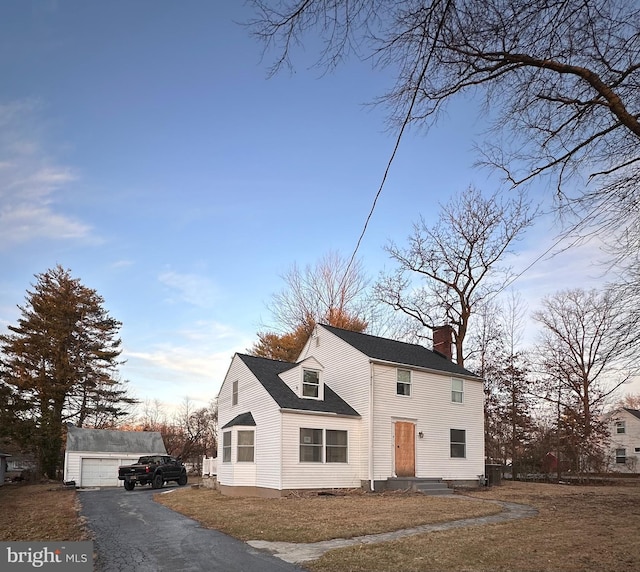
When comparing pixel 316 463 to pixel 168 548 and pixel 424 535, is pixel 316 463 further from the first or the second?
pixel 168 548

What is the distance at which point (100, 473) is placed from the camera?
33.3 meters

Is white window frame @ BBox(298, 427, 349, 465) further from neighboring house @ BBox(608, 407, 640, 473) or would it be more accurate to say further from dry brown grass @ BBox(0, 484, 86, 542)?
neighboring house @ BBox(608, 407, 640, 473)

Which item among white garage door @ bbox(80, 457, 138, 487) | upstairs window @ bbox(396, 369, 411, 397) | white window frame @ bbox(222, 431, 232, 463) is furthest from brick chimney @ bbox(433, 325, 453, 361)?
white garage door @ bbox(80, 457, 138, 487)

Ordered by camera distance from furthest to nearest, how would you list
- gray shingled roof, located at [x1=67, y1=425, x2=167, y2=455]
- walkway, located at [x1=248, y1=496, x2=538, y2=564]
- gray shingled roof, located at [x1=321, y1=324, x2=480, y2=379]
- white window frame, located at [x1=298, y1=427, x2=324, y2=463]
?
gray shingled roof, located at [x1=67, y1=425, x2=167, y2=455]
gray shingled roof, located at [x1=321, y1=324, x2=480, y2=379]
white window frame, located at [x1=298, y1=427, x2=324, y2=463]
walkway, located at [x1=248, y1=496, x2=538, y2=564]

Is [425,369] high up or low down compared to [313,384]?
up

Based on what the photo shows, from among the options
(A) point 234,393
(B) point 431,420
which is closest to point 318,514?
(B) point 431,420

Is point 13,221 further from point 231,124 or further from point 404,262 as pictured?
point 404,262

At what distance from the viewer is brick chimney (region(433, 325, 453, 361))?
29094 mm

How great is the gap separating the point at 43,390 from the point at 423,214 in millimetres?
28104

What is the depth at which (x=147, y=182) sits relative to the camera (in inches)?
681

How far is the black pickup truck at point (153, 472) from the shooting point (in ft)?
93.4

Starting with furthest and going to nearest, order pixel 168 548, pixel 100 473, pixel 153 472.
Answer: pixel 100 473
pixel 153 472
pixel 168 548

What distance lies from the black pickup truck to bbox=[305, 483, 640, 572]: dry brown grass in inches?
854

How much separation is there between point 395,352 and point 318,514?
36.5 feet
